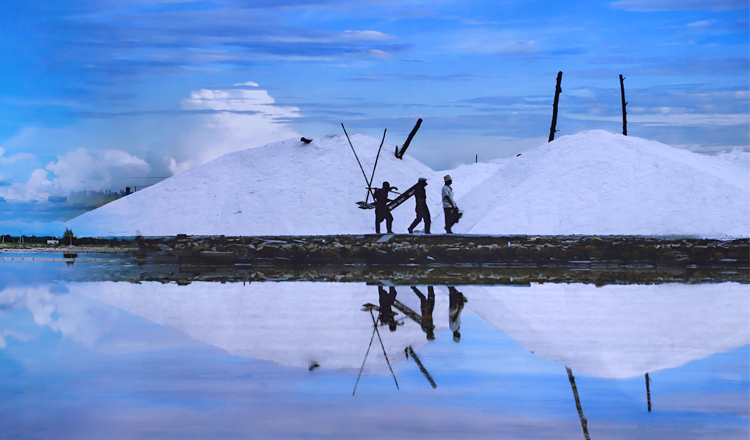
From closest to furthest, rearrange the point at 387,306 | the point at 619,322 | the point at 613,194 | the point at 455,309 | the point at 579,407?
the point at 579,407
the point at 619,322
the point at 455,309
the point at 387,306
the point at 613,194

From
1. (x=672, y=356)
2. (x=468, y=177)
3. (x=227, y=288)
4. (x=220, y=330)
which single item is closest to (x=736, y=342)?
(x=672, y=356)

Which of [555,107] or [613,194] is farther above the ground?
[555,107]

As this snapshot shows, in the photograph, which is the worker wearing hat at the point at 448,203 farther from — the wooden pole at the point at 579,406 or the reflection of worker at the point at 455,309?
the wooden pole at the point at 579,406

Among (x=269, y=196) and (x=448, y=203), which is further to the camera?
(x=269, y=196)

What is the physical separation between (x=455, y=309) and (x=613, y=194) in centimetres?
1001

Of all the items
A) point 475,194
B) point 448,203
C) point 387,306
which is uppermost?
point 475,194

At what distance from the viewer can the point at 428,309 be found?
555 cm

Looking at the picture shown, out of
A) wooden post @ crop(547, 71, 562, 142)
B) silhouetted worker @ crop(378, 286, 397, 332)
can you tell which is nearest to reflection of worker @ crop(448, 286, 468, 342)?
silhouetted worker @ crop(378, 286, 397, 332)

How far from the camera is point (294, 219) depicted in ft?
57.9

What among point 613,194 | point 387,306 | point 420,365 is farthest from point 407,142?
point 420,365

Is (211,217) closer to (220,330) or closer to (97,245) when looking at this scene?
(97,245)

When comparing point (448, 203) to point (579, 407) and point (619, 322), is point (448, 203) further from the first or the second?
point (579, 407)

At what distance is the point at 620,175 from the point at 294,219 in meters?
8.64

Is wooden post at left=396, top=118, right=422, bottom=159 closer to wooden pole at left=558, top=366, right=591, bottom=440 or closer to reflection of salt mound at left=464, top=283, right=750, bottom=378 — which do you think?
reflection of salt mound at left=464, top=283, right=750, bottom=378
